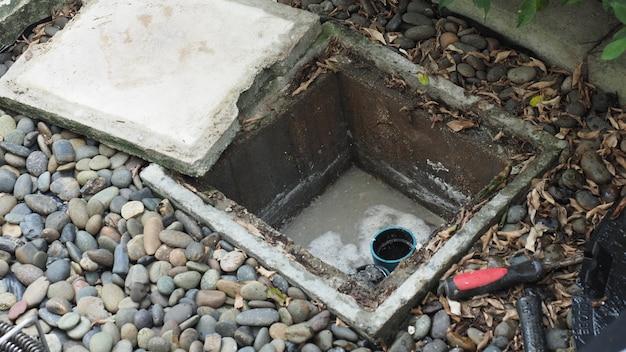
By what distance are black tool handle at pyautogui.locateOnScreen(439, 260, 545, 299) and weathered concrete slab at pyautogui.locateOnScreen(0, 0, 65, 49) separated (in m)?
2.30

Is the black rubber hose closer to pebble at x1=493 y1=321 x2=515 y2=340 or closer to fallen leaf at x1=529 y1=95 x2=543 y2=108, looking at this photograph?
pebble at x1=493 y1=321 x2=515 y2=340

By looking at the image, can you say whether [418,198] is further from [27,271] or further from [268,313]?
[27,271]

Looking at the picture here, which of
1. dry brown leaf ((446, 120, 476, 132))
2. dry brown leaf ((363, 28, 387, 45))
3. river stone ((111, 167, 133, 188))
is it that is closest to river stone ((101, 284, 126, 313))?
river stone ((111, 167, 133, 188))

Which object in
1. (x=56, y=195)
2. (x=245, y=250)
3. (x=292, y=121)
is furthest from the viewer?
(x=292, y=121)

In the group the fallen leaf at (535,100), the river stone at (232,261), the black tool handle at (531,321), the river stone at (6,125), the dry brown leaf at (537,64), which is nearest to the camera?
the black tool handle at (531,321)

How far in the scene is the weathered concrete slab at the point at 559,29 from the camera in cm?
328

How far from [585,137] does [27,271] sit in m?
2.01

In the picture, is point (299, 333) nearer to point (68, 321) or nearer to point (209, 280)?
point (209, 280)

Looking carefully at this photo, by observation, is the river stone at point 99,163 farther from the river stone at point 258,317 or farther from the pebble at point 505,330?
the pebble at point 505,330

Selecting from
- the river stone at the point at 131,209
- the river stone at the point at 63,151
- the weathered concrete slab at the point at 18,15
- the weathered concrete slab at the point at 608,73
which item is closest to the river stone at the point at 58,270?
the river stone at the point at 131,209

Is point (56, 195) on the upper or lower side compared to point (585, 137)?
lower

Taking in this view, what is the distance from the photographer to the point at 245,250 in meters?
2.99

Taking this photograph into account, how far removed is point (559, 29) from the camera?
3320 millimetres

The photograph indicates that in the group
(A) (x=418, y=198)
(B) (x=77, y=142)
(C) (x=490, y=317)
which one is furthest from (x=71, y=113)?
(C) (x=490, y=317)
